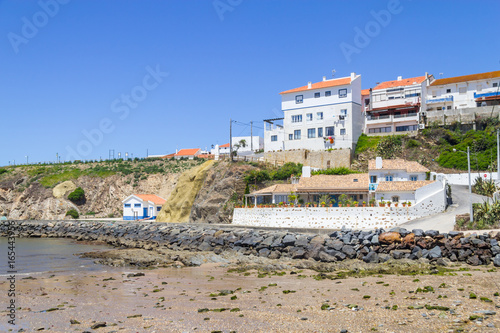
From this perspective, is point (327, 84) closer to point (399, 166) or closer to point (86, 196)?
point (399, 166)

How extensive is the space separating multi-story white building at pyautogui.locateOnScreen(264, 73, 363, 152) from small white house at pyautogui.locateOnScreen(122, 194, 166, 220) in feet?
60.7

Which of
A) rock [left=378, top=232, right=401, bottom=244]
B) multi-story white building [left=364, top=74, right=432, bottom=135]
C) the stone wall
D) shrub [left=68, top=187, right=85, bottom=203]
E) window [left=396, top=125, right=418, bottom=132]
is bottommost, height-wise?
rock [left=378, top=232, right=401, bottom=244]

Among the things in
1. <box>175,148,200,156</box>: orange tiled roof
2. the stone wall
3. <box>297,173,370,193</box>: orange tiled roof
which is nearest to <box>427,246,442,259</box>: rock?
<box>297,173,370,193</box>: orange tiled roof

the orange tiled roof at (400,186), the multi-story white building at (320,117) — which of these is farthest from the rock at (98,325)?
the multi-story white building at (320,117)

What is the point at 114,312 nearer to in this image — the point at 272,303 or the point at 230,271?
the point at 272,303

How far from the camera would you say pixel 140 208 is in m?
64.6

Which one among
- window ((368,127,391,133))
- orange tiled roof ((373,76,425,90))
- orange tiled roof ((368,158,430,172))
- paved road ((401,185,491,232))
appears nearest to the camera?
paved road ((401,185,491,232))

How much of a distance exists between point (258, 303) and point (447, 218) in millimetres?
22687

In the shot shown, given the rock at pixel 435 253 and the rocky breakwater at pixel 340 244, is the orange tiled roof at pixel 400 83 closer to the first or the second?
the rocky breakwater at pixel 340 244

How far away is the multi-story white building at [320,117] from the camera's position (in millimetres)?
A: 61219

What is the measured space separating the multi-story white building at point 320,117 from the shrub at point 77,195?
33456mm

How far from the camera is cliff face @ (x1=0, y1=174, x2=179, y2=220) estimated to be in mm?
75188

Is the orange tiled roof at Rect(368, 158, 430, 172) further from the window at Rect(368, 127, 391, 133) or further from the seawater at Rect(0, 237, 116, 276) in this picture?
the seawater at Rect(0, 237, 116, 276)

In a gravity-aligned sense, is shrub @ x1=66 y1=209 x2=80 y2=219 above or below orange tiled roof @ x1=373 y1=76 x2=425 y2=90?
below
